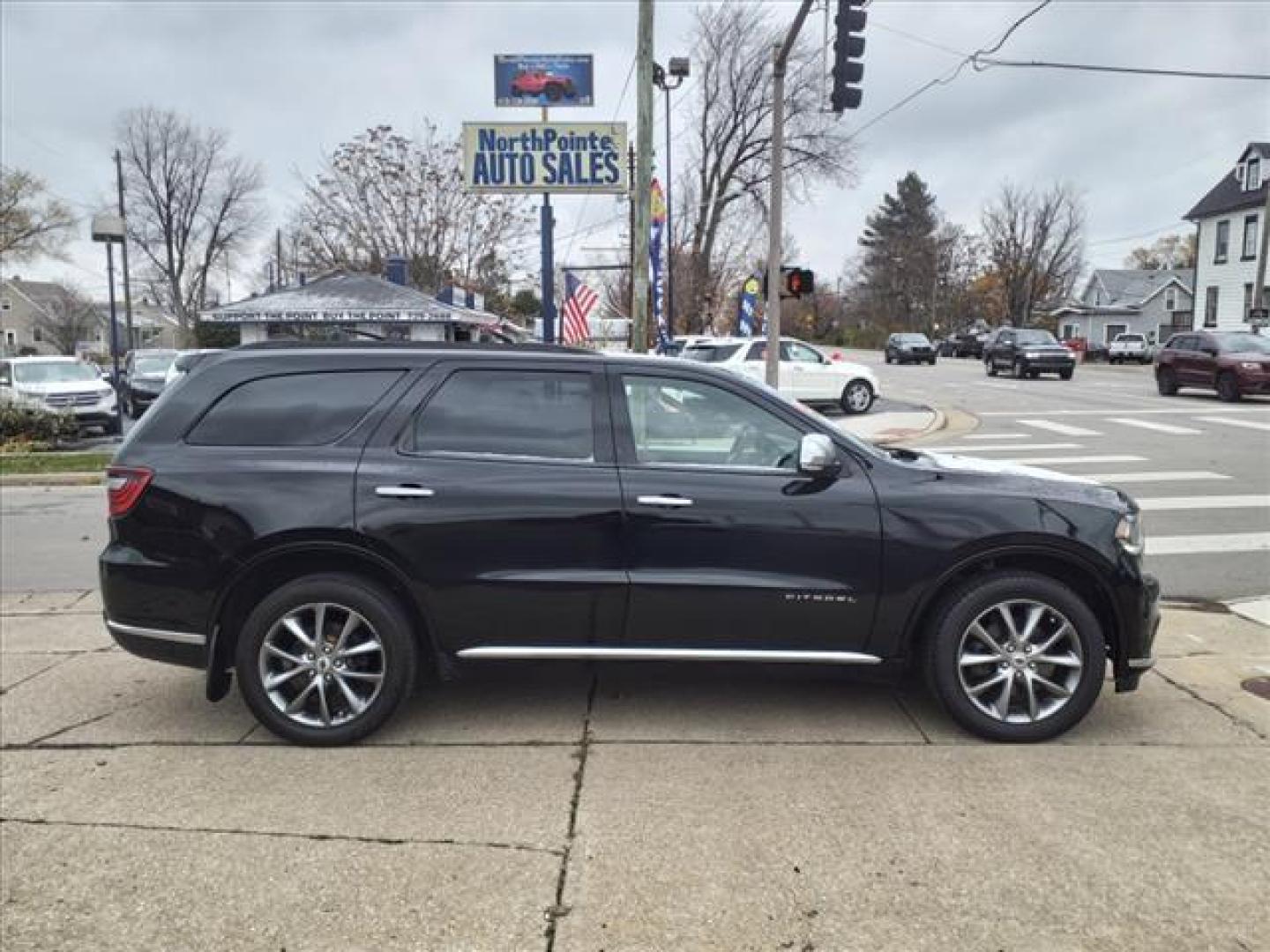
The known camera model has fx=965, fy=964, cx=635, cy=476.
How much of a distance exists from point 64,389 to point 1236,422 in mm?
23526

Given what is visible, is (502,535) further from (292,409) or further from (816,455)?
(816,455)

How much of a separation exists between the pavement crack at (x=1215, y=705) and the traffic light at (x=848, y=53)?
10288 mm

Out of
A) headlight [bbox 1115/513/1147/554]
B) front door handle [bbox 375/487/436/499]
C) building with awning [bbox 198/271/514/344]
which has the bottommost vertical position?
headlight [bbox 1115/513/1147/554]

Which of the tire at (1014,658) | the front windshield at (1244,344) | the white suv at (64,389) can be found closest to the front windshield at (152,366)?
the white suv at (64,389)

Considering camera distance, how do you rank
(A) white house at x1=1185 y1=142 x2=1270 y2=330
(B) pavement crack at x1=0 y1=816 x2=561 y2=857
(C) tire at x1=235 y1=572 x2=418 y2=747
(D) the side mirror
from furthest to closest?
1. (A) white house at x1=1185 y1=142 x2=1270 y2=330
2. (C) tire at x1=235 y1=572 x2=418 y2=747
3. (D) the side mirror
4. (B) pavement crack at x1=0 y1=816 x2=561 y2=857

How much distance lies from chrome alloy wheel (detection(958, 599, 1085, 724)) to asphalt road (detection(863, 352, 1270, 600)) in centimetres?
336

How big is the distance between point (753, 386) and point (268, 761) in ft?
8.56

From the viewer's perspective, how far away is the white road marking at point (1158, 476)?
1179cm

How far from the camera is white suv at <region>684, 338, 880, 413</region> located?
2131 cm

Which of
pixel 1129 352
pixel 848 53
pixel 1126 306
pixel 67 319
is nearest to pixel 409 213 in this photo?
pixel 848 53

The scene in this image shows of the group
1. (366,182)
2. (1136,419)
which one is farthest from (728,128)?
(1136,419)

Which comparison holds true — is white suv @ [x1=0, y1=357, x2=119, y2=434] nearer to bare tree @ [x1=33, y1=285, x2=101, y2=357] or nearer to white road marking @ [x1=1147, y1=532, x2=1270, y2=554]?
white road marking @ [x1=1147, y1=532, x2=1270, y2=554]

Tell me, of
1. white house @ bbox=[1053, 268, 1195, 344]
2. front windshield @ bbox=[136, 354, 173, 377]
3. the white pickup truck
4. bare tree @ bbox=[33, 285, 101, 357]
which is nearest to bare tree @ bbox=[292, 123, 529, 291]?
front windshield @ bbox=[136, 354, 173, 377]

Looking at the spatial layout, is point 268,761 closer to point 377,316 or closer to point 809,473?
point 809,473
